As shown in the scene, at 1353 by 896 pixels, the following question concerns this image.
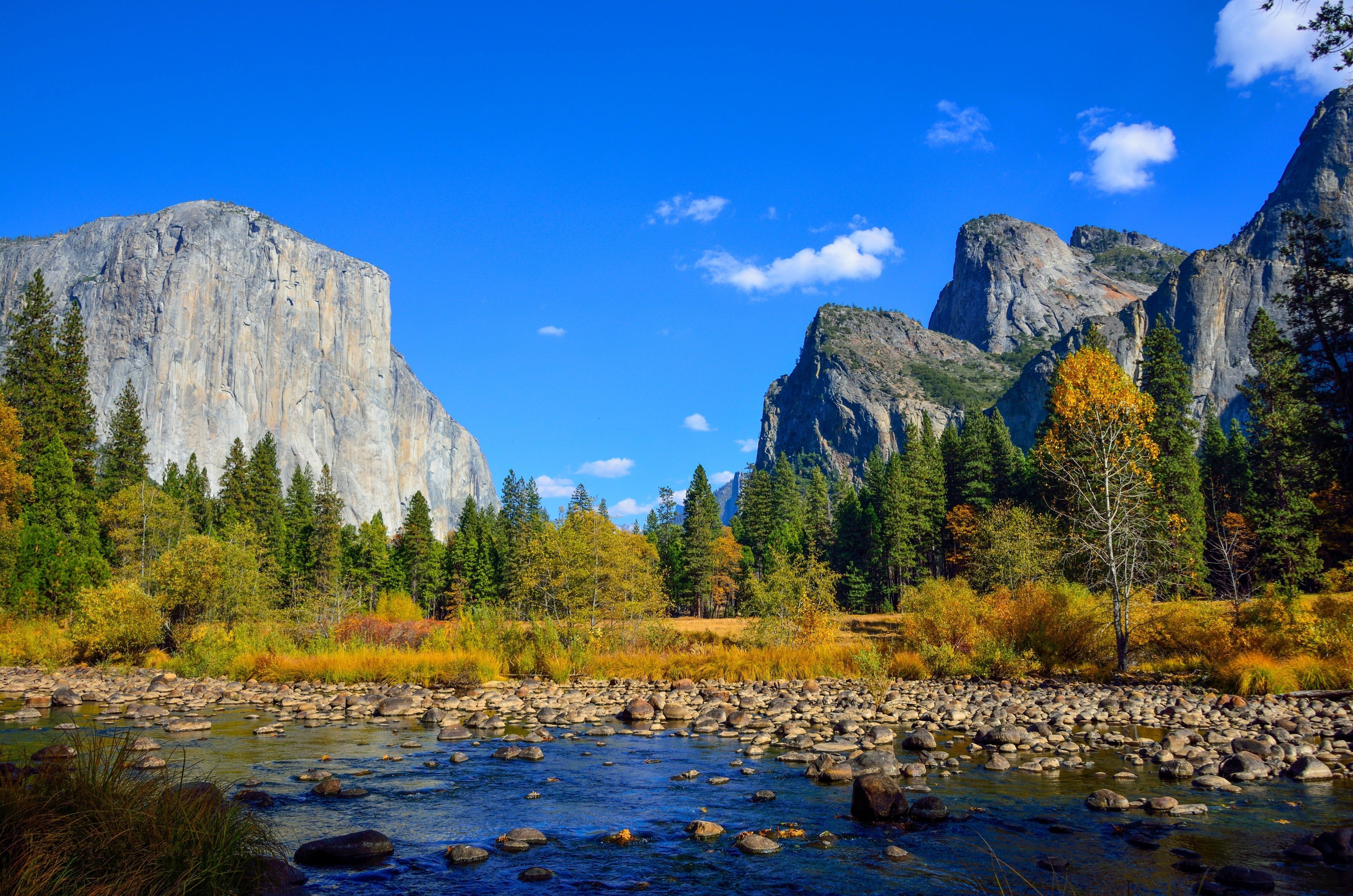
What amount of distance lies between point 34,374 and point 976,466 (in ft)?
230

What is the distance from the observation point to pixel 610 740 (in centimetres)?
1376

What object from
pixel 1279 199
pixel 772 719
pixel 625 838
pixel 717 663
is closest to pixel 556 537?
pixel 717 663

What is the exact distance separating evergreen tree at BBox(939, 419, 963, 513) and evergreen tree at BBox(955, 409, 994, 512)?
0.45ft

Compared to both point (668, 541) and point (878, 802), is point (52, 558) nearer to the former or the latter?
point (878, 802)

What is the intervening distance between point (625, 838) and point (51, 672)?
23601 mm

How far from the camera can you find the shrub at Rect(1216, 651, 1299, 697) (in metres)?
17.0

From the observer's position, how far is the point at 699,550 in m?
70.1

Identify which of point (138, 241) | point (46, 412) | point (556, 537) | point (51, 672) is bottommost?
point (51, 672)

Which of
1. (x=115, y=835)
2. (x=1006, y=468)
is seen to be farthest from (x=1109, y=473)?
(x=1006, y=468)

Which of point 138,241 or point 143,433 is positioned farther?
point 138,241

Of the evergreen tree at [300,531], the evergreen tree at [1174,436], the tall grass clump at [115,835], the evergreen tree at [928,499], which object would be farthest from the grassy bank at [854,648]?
the evergreen tree at [300,531]

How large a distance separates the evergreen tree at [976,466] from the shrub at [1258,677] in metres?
41.5

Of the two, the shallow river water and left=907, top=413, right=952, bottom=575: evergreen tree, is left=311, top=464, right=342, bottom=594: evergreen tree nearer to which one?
left=907, top=413, right=952, bottom=575: evergreen tree

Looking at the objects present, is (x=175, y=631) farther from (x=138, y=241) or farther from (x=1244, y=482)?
(x=138, y=241)
